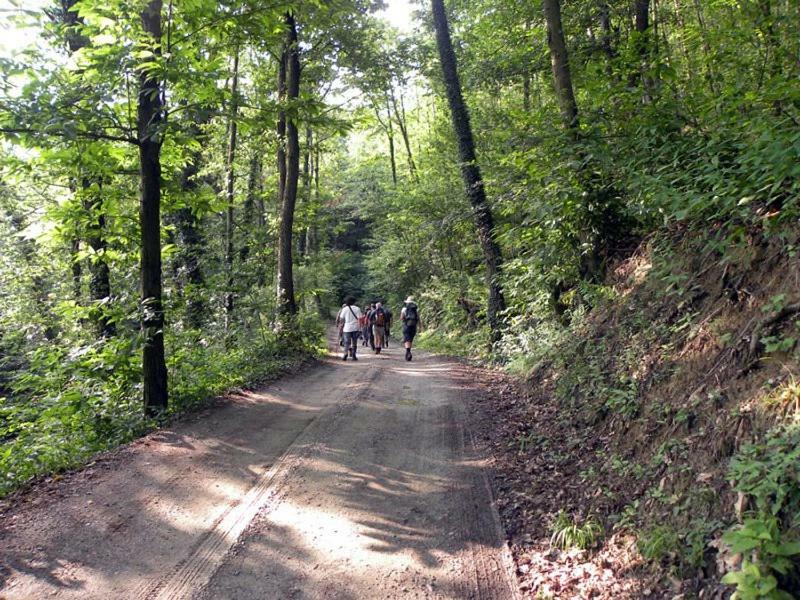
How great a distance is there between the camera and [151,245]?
7.36 m

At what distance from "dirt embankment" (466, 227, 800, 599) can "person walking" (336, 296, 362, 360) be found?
8.56 meters

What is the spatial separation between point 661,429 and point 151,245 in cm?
692

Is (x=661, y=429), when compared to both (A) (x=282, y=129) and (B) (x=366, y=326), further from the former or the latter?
(B) (x=366, y=326)

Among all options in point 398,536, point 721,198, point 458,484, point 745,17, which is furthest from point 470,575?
point 745,17

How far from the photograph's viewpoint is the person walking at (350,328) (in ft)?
50.1

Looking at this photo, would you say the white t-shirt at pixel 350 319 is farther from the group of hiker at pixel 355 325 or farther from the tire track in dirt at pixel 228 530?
the tire track in dirt at pixel 228 530

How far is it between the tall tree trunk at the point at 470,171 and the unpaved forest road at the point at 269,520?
7.42 m

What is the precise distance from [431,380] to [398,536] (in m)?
6.81

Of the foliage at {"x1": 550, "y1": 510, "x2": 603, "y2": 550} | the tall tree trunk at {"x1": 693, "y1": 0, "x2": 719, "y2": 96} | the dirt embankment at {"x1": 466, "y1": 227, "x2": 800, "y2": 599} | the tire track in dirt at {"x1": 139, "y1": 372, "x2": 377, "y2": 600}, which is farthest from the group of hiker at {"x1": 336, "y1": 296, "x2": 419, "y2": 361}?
the foliage at {"x1": 550, "y1": 510, "x2": 603, "y2": 550}

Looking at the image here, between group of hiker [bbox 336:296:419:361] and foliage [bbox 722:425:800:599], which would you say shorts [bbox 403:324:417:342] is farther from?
foliage [bbox 722:425:800:599]

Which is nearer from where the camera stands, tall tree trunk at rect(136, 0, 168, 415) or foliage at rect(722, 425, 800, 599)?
foliage at rect(722, 425, 800, 599)

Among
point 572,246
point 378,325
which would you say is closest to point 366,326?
point 378,325

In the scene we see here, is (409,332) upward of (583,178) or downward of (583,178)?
downward

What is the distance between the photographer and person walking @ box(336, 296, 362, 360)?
50.1ft
